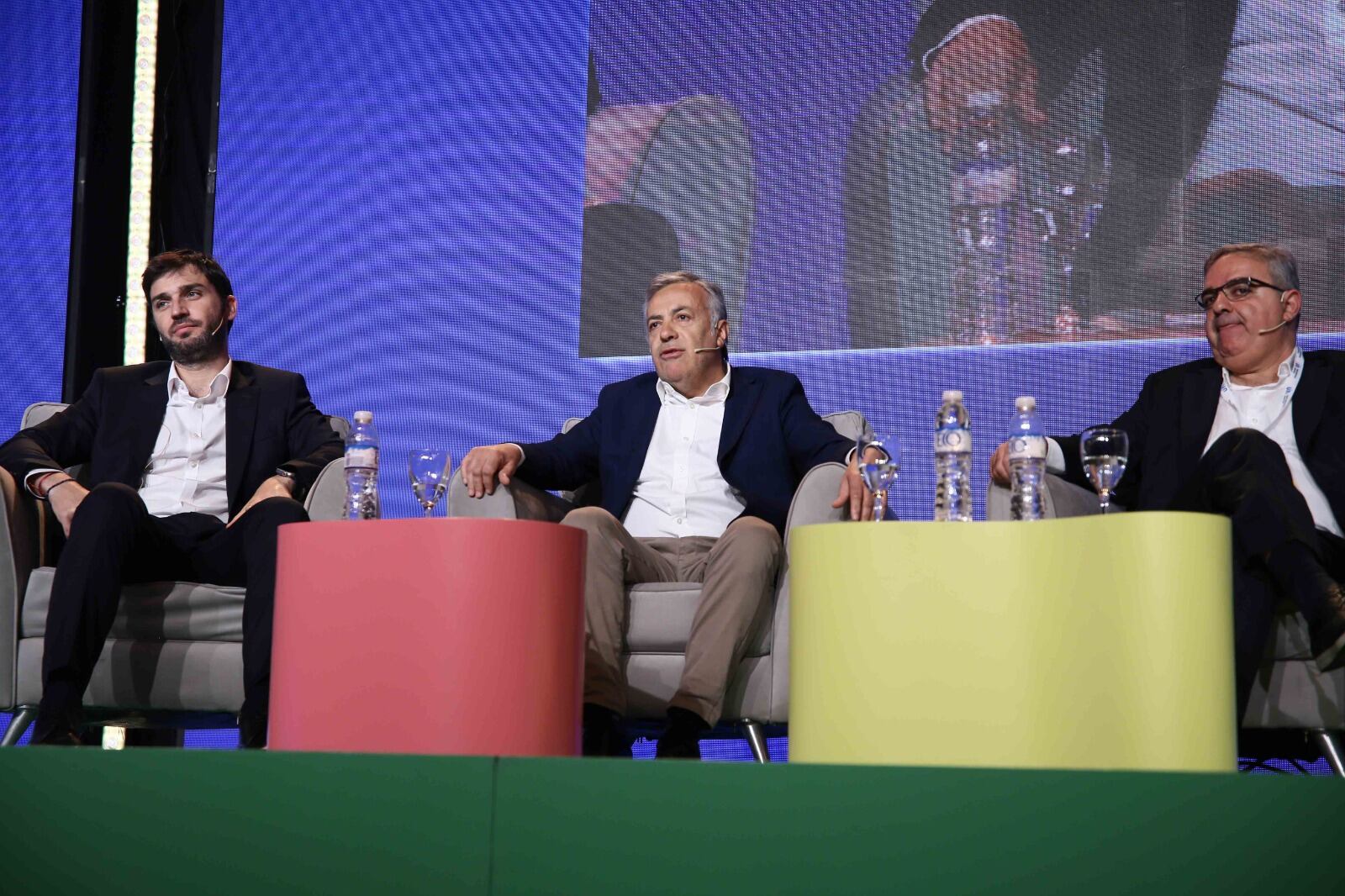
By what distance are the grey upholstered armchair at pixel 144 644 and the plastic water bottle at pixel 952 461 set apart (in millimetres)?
1420

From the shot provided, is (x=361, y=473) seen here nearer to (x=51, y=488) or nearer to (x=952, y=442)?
(x=51, y=488)

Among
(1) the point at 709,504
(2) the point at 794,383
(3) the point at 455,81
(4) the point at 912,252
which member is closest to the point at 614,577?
(1) the point at 709,504

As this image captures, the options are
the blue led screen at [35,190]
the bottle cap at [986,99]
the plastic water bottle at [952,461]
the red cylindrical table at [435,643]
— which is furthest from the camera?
the blue led screen at [35,190]

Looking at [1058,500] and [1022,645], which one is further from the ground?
[1058,500]

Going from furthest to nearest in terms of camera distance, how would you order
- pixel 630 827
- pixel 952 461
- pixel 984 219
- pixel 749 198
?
pixel 749 198, pixel 984 219, pixel 952 461, pixel 630 827

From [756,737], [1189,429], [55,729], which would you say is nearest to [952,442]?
[756,737]

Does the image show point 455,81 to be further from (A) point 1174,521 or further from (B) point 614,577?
(A) point 1174,521

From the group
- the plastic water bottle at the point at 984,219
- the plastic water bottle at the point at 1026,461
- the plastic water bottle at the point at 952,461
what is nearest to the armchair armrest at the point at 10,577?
the plastic water bottle at the point at 952,461

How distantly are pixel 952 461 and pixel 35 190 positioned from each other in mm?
3690

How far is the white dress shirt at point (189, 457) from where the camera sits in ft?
11.0

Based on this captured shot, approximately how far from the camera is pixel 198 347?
3459 millimetres

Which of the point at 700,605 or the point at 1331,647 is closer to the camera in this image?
the point at 1331,647

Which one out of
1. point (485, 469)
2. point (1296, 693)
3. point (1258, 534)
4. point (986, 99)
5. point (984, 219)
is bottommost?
point (1296, 693)

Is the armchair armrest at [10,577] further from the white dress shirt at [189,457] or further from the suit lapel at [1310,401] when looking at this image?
the suit lapel at [1310,401]
